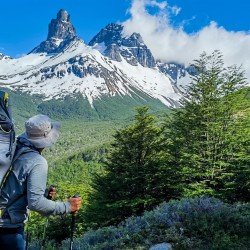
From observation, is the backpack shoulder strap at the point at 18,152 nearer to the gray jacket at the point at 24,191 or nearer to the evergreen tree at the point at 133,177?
the gray jacket at the point at 24,191

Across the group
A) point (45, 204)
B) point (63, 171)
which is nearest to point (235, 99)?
point (45, 204)

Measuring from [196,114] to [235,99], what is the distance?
2120 millimetres

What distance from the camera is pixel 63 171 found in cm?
14288

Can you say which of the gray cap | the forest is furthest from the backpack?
the forest

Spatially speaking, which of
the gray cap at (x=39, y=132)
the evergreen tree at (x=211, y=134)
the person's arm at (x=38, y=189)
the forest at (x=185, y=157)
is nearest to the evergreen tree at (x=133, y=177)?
the forest at (x=185, y=157)

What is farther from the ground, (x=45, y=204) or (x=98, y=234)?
(x=45, y=204)

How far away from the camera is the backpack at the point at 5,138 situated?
151 inches

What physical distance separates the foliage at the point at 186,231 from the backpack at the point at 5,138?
4.18m

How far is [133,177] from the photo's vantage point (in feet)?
69.7

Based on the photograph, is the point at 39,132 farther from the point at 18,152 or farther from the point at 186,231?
the point at 186,231

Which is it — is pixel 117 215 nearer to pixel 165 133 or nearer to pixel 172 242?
pixel 165 133

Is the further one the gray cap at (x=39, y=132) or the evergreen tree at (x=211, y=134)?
A: the evergreen tree at (x=211, y=134)

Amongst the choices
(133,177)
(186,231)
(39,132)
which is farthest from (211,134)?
(39,132)

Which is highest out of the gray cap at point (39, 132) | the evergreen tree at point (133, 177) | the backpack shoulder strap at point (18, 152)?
the gray cap at point (39, 132)
